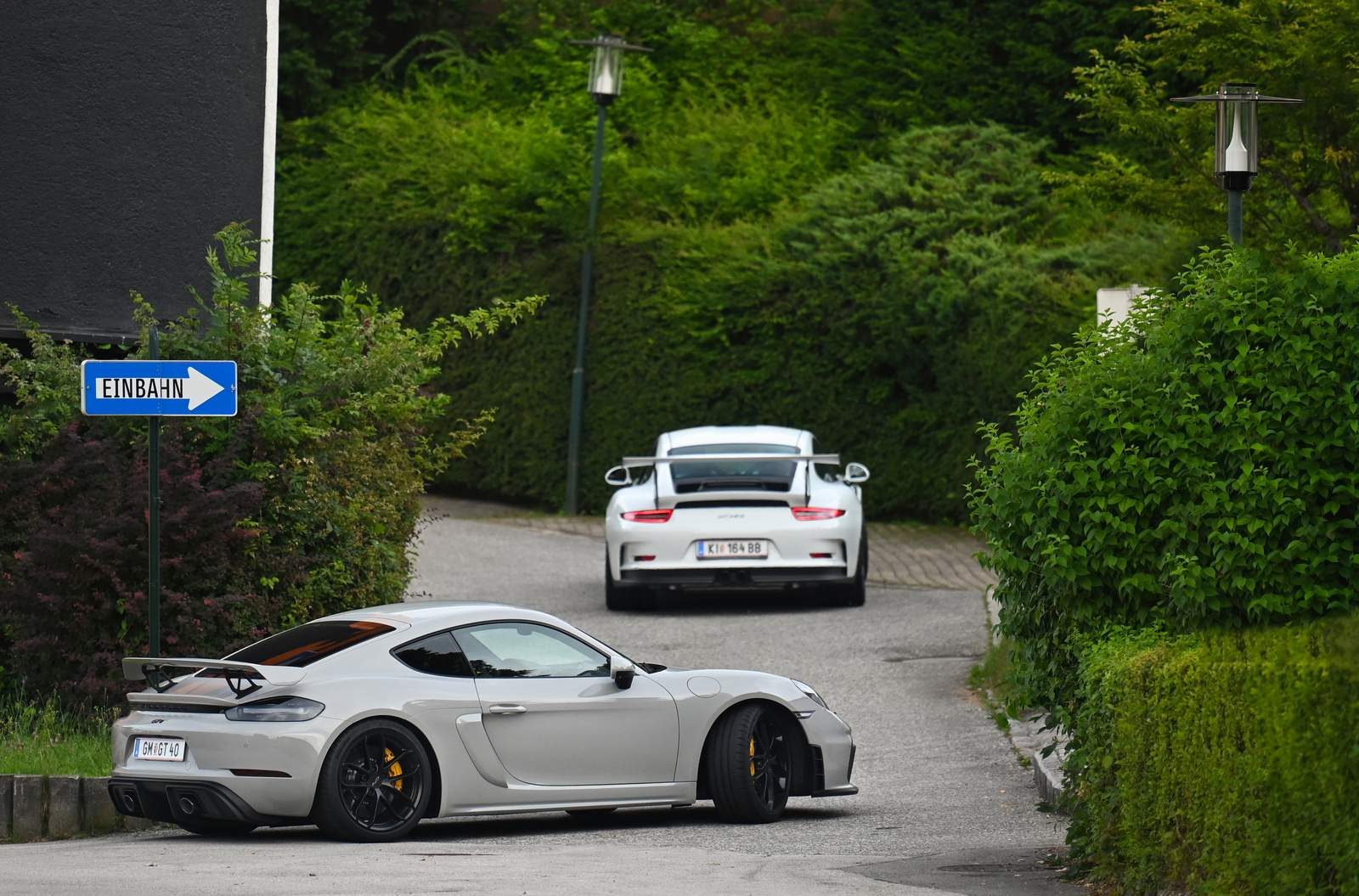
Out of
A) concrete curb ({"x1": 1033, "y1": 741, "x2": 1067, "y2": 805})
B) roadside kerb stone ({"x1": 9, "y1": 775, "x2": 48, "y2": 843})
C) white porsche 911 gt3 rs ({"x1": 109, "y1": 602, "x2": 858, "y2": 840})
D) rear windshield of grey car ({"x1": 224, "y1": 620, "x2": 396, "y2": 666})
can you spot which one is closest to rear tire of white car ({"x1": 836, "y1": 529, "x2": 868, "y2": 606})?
concrete curb ({"x1": 1033, "y1": 741, "x2": 1067, "y2": 805})

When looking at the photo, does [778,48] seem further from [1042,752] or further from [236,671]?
[236,671]

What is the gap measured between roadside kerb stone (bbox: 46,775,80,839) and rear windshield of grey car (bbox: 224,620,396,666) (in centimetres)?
103

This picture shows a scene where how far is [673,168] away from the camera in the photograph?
26.5 m

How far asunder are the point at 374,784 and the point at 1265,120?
41.0ft

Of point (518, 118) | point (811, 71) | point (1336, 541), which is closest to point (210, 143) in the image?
point (1336, 541)

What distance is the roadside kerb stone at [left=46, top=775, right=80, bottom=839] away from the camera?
959 centimetres

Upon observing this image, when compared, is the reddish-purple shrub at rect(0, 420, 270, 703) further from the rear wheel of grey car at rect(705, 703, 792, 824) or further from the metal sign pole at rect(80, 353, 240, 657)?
the rear wheel of grey car at rect(705, 703, 792, 824)

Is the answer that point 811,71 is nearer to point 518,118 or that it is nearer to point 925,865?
point 518,118

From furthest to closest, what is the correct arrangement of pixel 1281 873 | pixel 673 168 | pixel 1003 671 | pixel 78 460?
pixel 673 168, pixel 1003 671, pixel 78 460, pixel 1281 873

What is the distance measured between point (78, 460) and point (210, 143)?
11.7 feet

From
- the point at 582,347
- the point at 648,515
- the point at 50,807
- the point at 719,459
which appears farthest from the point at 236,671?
the point at 582,347

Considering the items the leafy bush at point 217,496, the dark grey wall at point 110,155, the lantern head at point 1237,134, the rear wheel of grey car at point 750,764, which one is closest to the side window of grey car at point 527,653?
the rear wheel of grey car at point 750,764

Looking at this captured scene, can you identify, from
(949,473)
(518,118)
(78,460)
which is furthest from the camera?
(518,118)

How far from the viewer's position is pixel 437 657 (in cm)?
935
